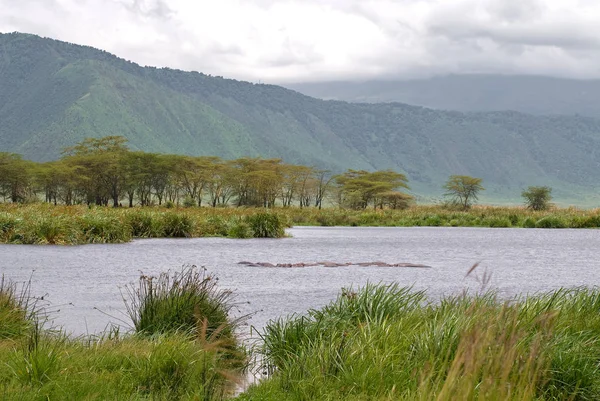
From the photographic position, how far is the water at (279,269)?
17.7 meters

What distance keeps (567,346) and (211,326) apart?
5.14 metres

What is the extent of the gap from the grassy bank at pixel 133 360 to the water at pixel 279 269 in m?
2.21

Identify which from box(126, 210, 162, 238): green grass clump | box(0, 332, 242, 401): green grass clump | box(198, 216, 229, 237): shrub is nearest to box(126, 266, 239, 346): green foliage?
box(0, 332, 242, 401): green grass clump

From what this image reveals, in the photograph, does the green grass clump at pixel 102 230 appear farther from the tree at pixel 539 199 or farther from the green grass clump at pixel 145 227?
the tree at pixel 539 199

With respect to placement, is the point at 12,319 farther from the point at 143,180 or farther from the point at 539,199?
the point at 143,180

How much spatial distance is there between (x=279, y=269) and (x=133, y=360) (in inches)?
700

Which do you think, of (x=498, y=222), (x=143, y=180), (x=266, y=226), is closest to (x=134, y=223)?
(x=266, y=226)

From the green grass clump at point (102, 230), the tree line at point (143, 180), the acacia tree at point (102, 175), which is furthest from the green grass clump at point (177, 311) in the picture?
the acacia tree at point (102, 175)

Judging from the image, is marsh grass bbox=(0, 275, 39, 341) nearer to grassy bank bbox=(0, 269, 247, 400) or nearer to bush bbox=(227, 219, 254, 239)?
grassy bank bbox=(0, 269, 247, 400)

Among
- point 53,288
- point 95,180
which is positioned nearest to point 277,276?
point 53,288

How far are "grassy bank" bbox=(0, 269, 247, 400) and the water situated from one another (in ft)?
7.26

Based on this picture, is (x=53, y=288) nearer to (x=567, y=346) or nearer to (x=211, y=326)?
(x=211, y=326)

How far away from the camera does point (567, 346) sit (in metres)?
8.95

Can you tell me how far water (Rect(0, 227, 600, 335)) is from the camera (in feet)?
58.2
